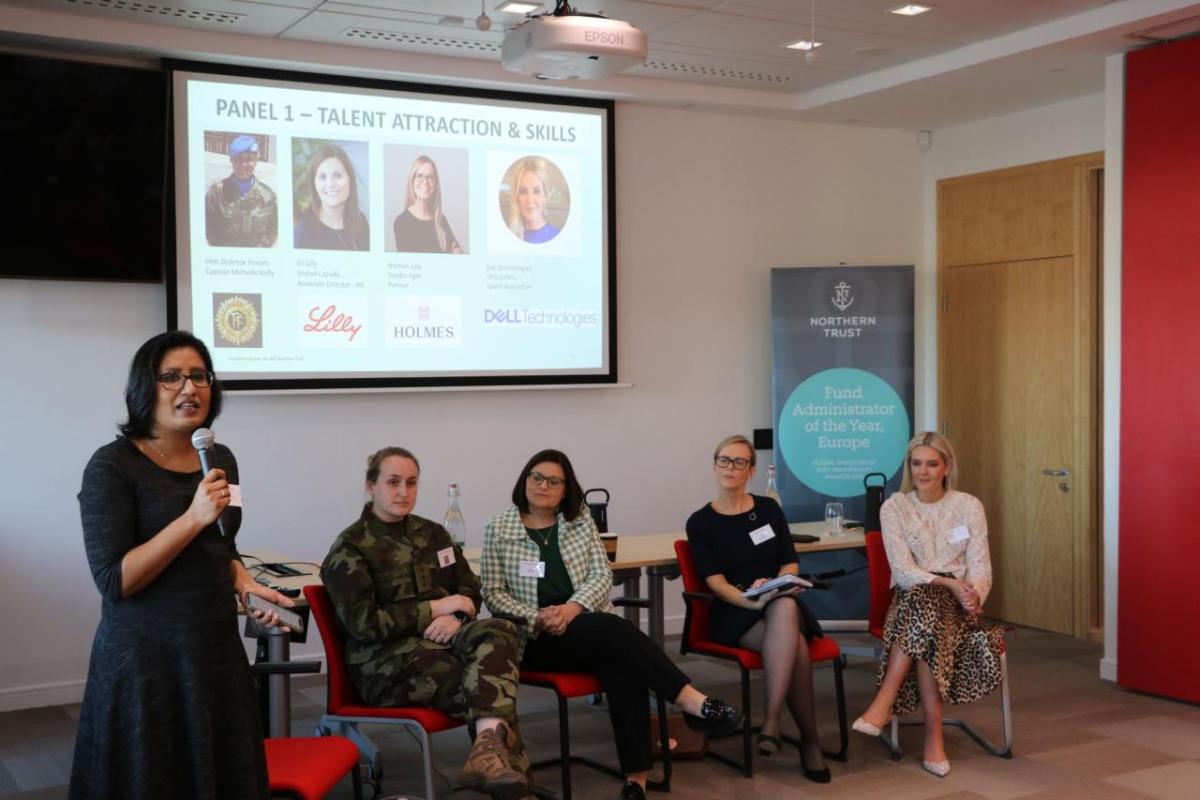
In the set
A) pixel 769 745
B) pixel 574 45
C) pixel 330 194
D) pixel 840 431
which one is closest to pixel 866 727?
pixel 769 745

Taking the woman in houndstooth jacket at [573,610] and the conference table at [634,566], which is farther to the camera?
the woman in houndstooth jacket at [573,610]

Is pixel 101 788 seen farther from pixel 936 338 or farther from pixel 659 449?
pixel 936 338

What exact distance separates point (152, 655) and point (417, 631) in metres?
1.64

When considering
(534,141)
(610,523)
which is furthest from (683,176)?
(610,523)

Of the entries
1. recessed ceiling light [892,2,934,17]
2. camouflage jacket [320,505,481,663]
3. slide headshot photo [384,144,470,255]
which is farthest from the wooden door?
camouflage jacket [320,505,481,663]

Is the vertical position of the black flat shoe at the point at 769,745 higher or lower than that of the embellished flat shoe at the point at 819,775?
higher

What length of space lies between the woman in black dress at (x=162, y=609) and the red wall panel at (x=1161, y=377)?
14.3ft

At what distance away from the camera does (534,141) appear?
650cm

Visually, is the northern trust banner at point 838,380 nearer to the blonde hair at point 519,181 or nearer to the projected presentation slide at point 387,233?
the projected presentation slide at point 387,233

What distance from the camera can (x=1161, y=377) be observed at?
216 inches

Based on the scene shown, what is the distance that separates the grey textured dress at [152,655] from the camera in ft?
7.86

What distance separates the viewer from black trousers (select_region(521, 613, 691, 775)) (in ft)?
13.8

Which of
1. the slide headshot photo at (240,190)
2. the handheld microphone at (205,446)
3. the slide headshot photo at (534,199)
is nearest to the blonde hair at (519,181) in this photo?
the slide headshot photo at (534,199)

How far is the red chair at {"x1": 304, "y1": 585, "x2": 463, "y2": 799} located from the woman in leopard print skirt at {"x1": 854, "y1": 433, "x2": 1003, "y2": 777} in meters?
1.68
